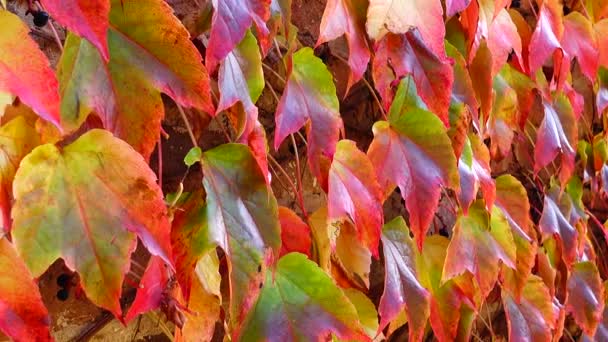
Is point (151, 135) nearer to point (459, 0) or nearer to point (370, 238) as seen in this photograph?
point (370, 238)

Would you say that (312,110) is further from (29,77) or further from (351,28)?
(29,77)

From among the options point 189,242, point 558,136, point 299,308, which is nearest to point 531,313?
point 558,136

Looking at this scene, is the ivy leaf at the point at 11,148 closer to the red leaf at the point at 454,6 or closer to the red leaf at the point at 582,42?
the red leaf at the point at 454,6

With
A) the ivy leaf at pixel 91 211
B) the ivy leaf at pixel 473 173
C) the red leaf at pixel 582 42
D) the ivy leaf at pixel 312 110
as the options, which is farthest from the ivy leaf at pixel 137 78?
the red leaf at pixel 582 42

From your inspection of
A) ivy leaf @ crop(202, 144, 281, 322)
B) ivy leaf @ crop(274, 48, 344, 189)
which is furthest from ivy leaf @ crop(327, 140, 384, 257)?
ivy leaf @ crop(202, 144, 281, 322)

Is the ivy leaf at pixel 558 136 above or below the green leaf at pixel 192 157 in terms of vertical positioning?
below

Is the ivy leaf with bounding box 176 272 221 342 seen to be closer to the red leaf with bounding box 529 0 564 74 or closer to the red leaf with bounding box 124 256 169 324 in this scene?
the red leaf with bounding box 124 256 169 324
